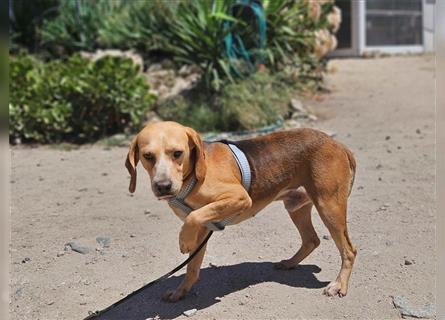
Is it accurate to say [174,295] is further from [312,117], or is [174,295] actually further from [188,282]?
[312,117]

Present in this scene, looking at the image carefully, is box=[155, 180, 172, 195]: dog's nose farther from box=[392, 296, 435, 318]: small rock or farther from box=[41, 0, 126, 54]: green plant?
box=[41, 0, 126, 54]: green plant

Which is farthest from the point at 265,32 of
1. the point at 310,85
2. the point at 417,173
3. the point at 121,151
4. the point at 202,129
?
the point at 417,173

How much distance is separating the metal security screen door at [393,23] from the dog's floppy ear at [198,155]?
15.6m

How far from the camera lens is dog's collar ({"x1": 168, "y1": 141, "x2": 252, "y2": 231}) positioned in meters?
3.80

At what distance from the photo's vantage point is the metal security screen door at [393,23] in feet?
60.7

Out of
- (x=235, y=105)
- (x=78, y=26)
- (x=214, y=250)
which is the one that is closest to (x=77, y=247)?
(x=214, y=250)

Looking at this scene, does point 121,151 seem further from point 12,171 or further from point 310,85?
point 310,85

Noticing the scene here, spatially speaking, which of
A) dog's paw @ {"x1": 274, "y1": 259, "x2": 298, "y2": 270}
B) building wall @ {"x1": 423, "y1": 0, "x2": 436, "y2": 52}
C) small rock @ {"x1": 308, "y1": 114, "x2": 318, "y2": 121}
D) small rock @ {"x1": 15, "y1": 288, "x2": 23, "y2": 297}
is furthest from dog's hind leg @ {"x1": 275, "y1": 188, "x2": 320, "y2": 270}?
building wall @ {"x1": 423, "y1": 0, "x2": 436, "y2": 52}

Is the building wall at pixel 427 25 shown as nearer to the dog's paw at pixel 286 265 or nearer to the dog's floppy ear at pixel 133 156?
the dog's paw at pixel 286 265

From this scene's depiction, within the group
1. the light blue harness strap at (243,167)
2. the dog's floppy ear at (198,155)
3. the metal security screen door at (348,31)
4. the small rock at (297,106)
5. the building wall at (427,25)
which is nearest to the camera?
the dog's floppy ear at (198,155)

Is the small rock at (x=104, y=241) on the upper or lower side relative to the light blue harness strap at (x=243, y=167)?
lower

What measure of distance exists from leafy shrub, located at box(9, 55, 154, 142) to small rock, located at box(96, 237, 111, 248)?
4400mm

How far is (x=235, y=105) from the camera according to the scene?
978 centimetres

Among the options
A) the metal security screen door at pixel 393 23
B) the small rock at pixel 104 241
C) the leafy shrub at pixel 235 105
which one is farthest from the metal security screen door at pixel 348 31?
the small rock at pixel 104 241
